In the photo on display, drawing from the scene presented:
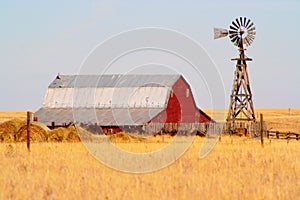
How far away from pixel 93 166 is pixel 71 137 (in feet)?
48.4

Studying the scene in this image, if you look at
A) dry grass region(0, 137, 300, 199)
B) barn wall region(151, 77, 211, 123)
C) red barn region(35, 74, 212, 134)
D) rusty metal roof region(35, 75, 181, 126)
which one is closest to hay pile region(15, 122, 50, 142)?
dry grass region(0, 137, 300, 199)

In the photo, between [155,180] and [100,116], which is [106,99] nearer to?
[100,116]

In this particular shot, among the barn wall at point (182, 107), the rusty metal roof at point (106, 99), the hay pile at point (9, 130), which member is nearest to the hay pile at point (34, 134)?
the hay pile at point (9, 130)

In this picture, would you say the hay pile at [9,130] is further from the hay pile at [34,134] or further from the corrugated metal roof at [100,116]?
the corrugated metal roof at [100,116]

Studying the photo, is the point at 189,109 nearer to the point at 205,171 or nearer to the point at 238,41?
the point at 238,41

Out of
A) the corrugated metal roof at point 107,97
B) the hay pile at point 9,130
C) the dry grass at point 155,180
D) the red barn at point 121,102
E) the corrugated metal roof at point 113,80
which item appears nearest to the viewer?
the dry grass at point 155,180

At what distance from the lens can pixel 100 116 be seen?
42.6 m

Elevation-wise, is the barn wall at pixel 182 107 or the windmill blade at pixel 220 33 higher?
the windmill blade at pixel 220 33

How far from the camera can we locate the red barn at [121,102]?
1651 inches

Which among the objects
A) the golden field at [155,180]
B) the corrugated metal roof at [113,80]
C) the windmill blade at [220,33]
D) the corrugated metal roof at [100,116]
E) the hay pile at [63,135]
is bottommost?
the golden field at [155,180]

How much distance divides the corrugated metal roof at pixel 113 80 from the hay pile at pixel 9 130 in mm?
18878

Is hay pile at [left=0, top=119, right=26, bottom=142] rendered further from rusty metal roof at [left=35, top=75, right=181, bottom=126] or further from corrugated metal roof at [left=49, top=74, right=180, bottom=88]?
corrugated metal roof at [left=49, top=74, right=180, bottom=88]

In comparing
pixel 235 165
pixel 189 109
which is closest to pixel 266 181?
pixel 235 165

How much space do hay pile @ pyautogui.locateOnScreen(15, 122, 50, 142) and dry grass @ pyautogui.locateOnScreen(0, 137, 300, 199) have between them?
35.9 ft
